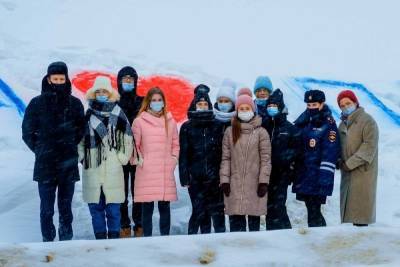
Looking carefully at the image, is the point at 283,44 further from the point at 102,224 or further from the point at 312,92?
the point at 102,224

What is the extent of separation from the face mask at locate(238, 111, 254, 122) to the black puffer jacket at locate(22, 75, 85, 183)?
1257 millimetres

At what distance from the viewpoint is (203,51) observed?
995 centimetres

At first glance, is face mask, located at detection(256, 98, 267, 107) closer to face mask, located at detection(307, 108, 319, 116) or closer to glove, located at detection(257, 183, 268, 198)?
face mask, located at detection(307, 108, 319, 116)

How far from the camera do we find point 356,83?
31.9 ft

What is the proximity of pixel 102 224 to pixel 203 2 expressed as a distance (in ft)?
18.2

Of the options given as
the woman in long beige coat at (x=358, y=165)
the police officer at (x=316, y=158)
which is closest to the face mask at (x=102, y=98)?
the police officer at (x=316, y=158)

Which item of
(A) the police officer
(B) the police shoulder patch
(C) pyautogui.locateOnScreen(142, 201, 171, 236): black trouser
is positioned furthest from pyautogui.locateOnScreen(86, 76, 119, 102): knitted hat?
(B) the police shoulder patch

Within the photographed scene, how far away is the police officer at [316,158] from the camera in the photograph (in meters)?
6.01

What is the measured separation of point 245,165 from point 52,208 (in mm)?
1484

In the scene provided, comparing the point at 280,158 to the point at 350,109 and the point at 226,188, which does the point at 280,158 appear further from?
the point at 350,109

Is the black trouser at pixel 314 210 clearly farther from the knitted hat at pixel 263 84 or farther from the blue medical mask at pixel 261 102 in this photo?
the knitted hat at pixel 263 84

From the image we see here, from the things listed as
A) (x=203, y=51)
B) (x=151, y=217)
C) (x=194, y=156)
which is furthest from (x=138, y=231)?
(x=203, y=51)

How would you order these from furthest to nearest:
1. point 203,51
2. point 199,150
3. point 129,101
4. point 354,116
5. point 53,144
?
point 203,51
point 129,101
point 354,116
point 199,150
point 53,144

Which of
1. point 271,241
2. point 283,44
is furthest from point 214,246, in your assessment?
point 283,44
